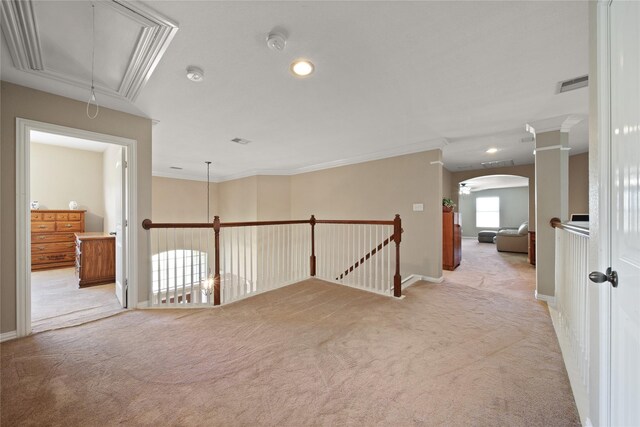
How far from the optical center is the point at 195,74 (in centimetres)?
211

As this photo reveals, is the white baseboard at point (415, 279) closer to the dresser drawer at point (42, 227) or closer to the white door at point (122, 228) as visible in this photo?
the white door at point (122, 228)

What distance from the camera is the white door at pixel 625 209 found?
80 centimetres

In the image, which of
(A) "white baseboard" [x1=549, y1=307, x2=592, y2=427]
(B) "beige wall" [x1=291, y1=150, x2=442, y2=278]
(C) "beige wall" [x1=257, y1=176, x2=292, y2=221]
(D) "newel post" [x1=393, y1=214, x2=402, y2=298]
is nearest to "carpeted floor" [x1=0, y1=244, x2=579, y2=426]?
(A) "white baseboard" [x1=549, y1=307, x2=592, y2=427]

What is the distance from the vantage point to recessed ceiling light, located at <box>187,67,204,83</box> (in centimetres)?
208

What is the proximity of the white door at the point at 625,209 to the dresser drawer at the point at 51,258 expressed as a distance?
7.80m

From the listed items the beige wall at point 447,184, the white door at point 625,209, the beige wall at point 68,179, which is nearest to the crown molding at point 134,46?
the white door at point 625,209

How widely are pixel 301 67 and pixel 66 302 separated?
4145mm

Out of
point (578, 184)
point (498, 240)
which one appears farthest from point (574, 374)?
point (498, 240)

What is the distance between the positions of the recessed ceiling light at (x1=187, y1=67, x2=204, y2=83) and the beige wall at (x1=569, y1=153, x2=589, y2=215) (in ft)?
25.1

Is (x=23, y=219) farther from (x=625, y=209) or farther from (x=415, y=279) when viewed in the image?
(x=415, y=279)

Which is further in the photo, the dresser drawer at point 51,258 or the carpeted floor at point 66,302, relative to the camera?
the dresser drawer at point 51,258

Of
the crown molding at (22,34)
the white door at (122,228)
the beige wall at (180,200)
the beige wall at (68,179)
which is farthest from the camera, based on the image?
the beige wall at (180,200)

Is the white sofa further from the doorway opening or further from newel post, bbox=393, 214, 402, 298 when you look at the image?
newel post, bbox=393, 214, 402, 298

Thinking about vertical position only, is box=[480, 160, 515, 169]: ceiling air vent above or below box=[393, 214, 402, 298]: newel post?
above
